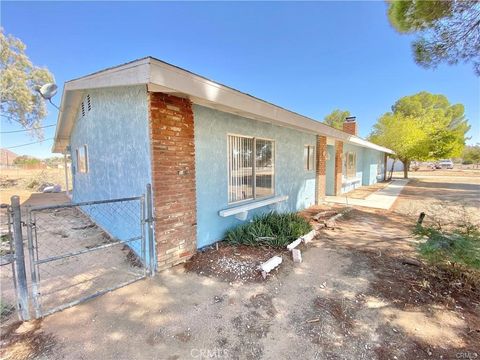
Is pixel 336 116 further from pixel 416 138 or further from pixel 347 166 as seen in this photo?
pixel 347 166

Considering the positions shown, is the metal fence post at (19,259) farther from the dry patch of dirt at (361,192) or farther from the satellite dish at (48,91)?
the dry patch of dirt at (361,192)

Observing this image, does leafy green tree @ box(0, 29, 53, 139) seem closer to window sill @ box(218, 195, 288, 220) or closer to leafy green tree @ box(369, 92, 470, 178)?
Result: window sill @ box(218, 195, 288, 220)

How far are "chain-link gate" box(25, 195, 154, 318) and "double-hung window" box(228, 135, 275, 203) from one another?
2.00 metres

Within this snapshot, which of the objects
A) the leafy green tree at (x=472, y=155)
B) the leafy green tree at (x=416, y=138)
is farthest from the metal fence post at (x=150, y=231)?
the leafy green tree at (x=472, y=155)

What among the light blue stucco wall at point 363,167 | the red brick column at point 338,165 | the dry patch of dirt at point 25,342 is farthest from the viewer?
the light blue stucco wall at point 363,167

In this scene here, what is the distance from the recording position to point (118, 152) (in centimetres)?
425

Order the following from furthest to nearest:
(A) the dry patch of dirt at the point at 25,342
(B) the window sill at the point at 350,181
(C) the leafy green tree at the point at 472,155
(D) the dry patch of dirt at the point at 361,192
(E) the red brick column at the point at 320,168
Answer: (C) the leafy green tree at the point at 472,155 < (B) the window sill at the point at 350,181 < (D) the dry patch of dirt at the point at 361,192 < (E) the red brick column at the point at 320,168 < (A) the dry patch of dirt at the point at 25,342

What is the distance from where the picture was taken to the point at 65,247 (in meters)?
4.73

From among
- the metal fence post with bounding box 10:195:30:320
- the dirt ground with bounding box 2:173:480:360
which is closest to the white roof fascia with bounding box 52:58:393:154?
the metal fence post with bounding box 10:195:30:320

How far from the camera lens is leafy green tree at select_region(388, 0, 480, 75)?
153 inches

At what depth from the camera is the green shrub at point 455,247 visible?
2662mm

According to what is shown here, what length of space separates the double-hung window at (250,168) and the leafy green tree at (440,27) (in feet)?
11.7

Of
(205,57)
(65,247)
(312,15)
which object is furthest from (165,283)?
(312,15)

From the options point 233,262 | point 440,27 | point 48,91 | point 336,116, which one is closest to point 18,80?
point 48,91
